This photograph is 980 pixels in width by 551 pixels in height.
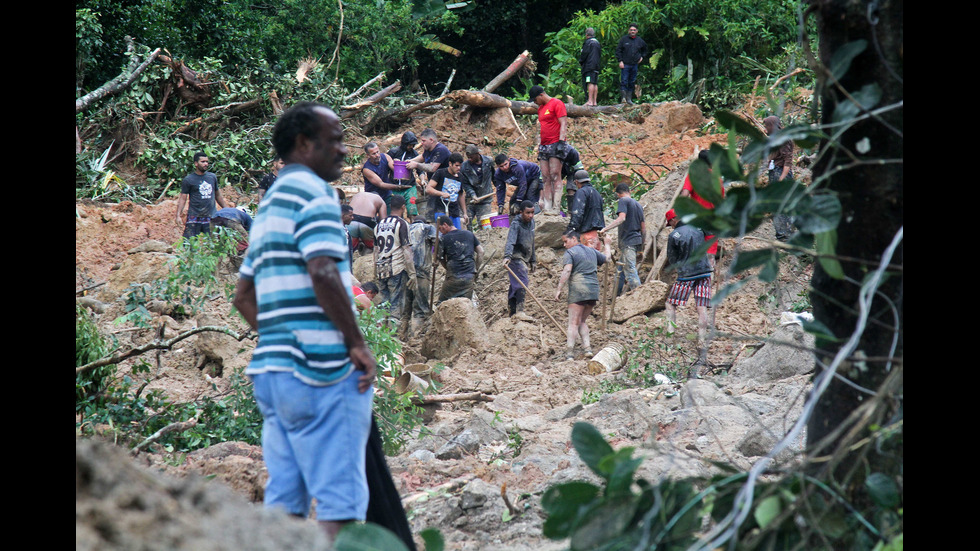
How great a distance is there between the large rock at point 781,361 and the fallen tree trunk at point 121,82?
1223 cm

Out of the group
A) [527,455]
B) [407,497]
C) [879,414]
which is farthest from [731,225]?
[527,455]

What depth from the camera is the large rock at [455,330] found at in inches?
398

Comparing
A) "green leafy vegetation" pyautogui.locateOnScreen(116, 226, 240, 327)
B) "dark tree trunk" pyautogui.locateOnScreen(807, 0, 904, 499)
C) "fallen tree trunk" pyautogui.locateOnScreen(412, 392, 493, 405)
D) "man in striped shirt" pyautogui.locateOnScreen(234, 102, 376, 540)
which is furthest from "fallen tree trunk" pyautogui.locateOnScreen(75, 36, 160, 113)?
"dark tree trunk" pyautogui.locateOnScreen(807, 0, 904, 499)

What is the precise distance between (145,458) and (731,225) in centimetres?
388

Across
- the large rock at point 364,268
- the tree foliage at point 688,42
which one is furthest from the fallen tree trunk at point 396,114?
the large rock at point 364,268

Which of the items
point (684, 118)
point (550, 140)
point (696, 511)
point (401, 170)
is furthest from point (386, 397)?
point (684, 118)

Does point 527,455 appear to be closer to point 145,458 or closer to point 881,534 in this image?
point 145,458

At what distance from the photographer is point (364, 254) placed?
1162 centimetres

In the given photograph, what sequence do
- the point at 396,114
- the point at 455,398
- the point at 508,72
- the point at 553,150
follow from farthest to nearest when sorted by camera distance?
the point at 508,72 → the point at 396,114 → the point at 553,150 → the point at 455,398

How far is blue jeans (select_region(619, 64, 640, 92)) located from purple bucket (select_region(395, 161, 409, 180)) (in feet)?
26.2

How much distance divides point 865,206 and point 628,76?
16399mm

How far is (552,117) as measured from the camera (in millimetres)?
11953

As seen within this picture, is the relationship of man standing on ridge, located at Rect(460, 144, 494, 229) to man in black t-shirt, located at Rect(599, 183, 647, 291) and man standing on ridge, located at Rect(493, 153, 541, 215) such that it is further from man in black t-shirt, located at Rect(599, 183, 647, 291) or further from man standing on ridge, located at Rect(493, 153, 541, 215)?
man in black t-shirt, located at Rect(599, 183, 647, 291)

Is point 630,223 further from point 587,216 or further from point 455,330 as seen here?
point 455,330
